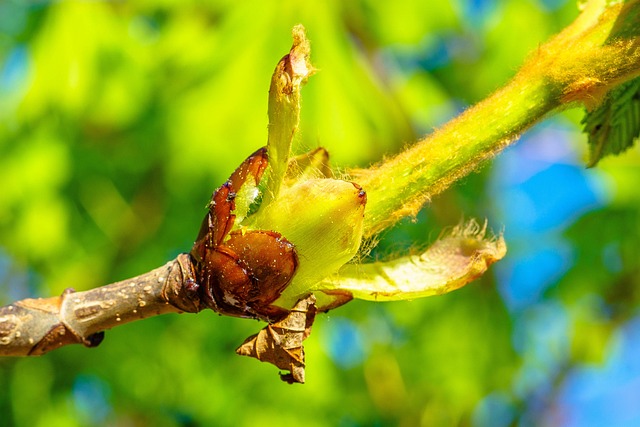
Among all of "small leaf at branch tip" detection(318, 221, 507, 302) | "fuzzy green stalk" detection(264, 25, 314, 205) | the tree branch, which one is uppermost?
"fuzzy green stalk" detection(264, 25, 314, 205)

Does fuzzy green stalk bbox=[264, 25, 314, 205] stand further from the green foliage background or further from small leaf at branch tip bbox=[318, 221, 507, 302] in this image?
A: the green foliage background

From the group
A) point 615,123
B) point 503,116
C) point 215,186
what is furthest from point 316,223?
point 215,186

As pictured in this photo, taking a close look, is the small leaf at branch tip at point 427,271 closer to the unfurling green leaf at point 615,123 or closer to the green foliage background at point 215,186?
the unfurling green leaf at point 615,123

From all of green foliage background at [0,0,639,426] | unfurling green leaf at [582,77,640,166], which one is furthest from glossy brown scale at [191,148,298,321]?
green foliage background at [0,0,639,426]

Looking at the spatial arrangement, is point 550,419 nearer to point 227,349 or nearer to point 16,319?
point 227,349

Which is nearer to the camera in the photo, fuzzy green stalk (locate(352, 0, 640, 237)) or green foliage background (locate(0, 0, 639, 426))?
fuzzy green stalk (locate(352, 0, 640, 237))

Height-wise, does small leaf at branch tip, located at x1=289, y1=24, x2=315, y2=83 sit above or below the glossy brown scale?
above

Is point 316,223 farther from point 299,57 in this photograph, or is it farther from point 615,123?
point 615,123
